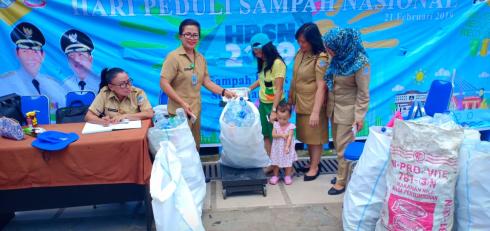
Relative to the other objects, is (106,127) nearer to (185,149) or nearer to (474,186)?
(185,149)

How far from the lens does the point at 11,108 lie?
3.13 meters

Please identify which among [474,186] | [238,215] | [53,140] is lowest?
[238,215]

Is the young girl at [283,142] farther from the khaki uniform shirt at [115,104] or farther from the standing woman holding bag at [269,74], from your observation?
the khaki uniform shirt at [115,104]

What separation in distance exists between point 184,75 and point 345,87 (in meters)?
1.35

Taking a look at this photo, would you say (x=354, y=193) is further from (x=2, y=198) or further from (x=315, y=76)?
(x=2, y=198)

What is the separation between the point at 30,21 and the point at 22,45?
0.85 ft

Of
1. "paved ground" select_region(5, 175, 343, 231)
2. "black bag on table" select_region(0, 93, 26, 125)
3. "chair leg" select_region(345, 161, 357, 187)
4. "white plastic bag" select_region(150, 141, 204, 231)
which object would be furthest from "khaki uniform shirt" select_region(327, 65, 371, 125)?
"black bag on table" select_region(0, 93, 26, 125)

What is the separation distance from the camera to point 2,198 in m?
2.66

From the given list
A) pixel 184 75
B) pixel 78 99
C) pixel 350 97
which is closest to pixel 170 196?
pixel 184 75

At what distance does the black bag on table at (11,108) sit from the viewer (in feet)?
10.1

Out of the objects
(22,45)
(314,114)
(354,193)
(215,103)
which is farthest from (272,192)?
(22,45)

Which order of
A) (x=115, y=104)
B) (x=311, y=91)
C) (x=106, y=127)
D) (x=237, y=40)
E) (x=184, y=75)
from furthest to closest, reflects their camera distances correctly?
1. (x=237, y=40)
2. (x=311, y=91)
3. (x=184, y=75)
4. (x=115, y=104)
5. (x=106, y=127)

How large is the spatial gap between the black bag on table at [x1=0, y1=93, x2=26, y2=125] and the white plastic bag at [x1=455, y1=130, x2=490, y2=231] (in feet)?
10.8

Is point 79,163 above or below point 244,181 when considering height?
above
